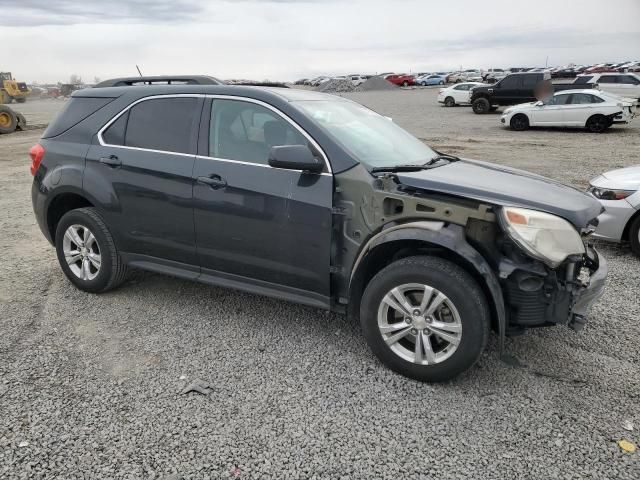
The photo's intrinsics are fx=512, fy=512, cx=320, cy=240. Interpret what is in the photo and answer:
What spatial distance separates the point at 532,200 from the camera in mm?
3121

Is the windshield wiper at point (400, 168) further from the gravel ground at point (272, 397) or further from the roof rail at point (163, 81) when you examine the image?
the roof rail at point (163, 81)

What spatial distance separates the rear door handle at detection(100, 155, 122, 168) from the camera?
4.18 m

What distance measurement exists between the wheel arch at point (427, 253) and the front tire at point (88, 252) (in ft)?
7.39

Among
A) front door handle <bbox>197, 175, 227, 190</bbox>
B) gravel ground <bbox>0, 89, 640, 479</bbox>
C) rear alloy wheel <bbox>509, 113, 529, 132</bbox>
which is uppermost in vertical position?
front door handle <bbox>197, 175, 227, 190</bbox>

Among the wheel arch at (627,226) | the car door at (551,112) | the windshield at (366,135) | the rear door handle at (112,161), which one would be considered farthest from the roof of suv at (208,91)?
the car door at (551,112)

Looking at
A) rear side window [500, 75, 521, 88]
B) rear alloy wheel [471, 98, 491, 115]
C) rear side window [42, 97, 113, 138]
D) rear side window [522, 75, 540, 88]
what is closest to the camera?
rear side window [42, 97, 113, 138]

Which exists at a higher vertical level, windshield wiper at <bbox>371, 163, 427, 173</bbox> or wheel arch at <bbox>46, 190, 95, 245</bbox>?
windshield wiper at <bbox>371, 163, 427, 173</bbox>

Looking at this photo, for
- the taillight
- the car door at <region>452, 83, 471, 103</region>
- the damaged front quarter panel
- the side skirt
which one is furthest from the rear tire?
the car door at <region>452, 83, 471, 103</region>

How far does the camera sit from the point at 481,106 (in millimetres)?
25547

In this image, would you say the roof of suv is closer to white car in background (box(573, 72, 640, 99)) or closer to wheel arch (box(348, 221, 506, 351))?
wheel arch (box(348, 221, 506, 351))

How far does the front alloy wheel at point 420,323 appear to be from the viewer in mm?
3096

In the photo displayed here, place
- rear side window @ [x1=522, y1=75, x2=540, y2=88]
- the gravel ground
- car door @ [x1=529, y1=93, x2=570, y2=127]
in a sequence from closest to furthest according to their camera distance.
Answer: the gravel ground, car door @ [x1=529, y1=93, x2=570, y2=127], rear side window @ [x1=522, y1=75, x2=540, y2=88]

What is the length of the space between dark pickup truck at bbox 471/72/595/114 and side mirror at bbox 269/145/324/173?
22840 mm

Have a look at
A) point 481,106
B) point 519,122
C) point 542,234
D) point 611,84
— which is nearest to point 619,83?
point 611,84
